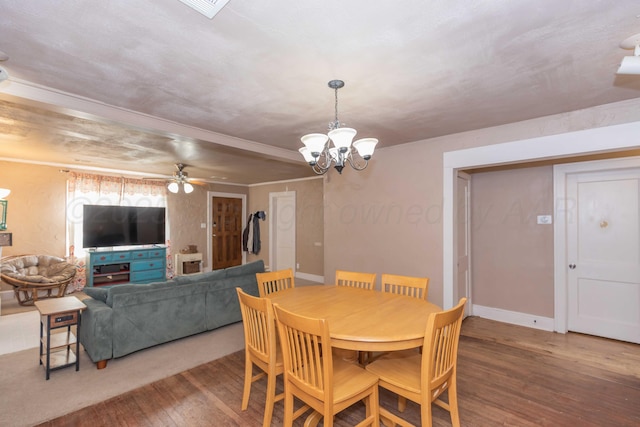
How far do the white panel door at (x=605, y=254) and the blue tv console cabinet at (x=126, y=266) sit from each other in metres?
7.03

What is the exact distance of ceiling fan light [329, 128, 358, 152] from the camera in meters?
2.03

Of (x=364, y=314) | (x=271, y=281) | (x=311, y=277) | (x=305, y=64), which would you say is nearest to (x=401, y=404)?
(x=364, y=314)

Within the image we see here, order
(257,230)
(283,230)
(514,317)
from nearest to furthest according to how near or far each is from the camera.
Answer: (514,317) → (283,230) → (257,230)

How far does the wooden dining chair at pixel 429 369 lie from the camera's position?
5.40 ft

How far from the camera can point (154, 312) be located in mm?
3135

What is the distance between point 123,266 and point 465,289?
20.2ft

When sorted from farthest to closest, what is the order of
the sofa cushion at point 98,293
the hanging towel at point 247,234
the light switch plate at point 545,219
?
the hanging towel at point 247,234 < the light switch plate at point 545,219 < the sofa cushion at point 98,293

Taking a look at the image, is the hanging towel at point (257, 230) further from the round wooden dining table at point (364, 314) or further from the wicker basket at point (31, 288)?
the round wooden dining table at point (364, 314)

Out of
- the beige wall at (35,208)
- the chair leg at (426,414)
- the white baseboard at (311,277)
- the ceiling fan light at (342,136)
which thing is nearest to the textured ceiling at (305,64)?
the ceiling fan light at (342,136)

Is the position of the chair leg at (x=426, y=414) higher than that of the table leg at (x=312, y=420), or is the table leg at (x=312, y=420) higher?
the chair leg at (x=426, y=414)

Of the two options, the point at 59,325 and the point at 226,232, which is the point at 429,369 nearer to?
the point at 59,325

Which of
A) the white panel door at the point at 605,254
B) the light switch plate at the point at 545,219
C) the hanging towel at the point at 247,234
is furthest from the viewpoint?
the hanging towel at the point at 247,234

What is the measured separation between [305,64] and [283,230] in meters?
5.90

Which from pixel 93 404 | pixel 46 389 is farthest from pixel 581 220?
pixel 46 389
